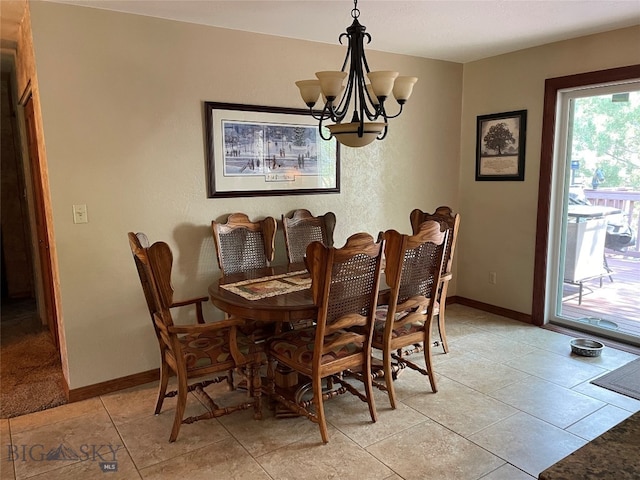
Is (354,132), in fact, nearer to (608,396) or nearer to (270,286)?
(270,286)

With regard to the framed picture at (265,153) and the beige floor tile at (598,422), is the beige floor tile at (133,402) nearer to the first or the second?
the framed picture at (265,153)

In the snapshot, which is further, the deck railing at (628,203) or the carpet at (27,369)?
the deck railing at (628,203)

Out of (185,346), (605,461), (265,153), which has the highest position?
(265,153)

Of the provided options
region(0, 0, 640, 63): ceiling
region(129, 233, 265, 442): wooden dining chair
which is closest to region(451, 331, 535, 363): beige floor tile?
region(129, 233, 265, 442): wooden dining chair

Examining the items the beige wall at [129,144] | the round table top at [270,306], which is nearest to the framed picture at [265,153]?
the beige wall at [129,144]

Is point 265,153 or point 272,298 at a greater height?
point 265,153

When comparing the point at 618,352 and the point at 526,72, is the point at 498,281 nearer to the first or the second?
the point at 618,352

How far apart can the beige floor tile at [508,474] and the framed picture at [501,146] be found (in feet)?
9.07

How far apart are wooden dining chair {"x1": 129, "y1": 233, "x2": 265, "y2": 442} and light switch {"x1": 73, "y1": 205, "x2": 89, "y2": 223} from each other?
0.72 meters

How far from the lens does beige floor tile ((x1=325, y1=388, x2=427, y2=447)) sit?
248cm

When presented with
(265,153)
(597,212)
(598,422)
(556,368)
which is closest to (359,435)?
(598,422)

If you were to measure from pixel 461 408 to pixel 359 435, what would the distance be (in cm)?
70

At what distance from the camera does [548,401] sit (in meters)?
2.80

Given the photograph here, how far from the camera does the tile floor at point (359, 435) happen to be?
220 centimetres
